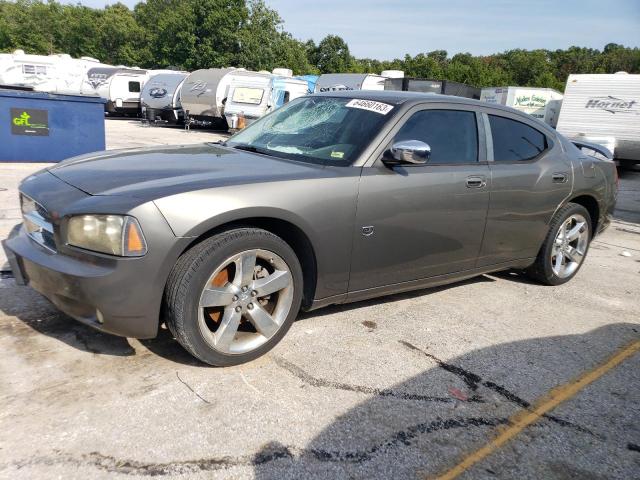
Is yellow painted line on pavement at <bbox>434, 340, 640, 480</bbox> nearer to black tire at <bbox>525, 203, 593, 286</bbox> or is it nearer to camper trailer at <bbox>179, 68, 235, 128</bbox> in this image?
black tire at <bbox>525, 203, 593, 286</bbox>

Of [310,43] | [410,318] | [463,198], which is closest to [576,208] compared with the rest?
[463,198]

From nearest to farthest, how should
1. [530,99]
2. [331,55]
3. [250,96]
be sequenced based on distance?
[250,96] → [530,99] → [331,55]

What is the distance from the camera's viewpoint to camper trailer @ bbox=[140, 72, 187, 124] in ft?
79.4

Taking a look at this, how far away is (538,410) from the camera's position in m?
2.82

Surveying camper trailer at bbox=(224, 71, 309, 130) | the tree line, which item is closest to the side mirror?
camper trailer at bbox=(224, 71, 309, 130)

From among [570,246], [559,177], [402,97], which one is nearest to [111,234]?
[402,97]

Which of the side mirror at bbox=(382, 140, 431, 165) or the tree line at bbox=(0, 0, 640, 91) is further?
the tree line at bbox=(0, 0, 640, 91)

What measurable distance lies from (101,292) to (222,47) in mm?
49224

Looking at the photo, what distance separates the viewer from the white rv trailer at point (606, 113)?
15727 millimetres

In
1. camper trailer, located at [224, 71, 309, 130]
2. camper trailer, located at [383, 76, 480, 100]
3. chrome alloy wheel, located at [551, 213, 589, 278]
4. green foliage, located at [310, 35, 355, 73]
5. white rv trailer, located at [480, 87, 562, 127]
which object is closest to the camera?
chrome alloy wheel, located at [551, 213, 589, 278]

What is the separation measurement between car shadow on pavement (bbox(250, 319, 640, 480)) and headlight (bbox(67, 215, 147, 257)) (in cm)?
106

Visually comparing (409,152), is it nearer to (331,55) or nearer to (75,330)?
(75,330)

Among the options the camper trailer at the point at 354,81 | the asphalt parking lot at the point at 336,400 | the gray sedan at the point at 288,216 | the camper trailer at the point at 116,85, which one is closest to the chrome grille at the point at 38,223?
the gray sedan at the point at 288,216

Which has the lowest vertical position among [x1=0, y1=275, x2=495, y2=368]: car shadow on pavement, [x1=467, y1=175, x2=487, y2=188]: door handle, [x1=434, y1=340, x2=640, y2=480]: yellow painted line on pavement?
[x1=434, y1=340, x2=640, y2=480]: yellow painted line on pavement
